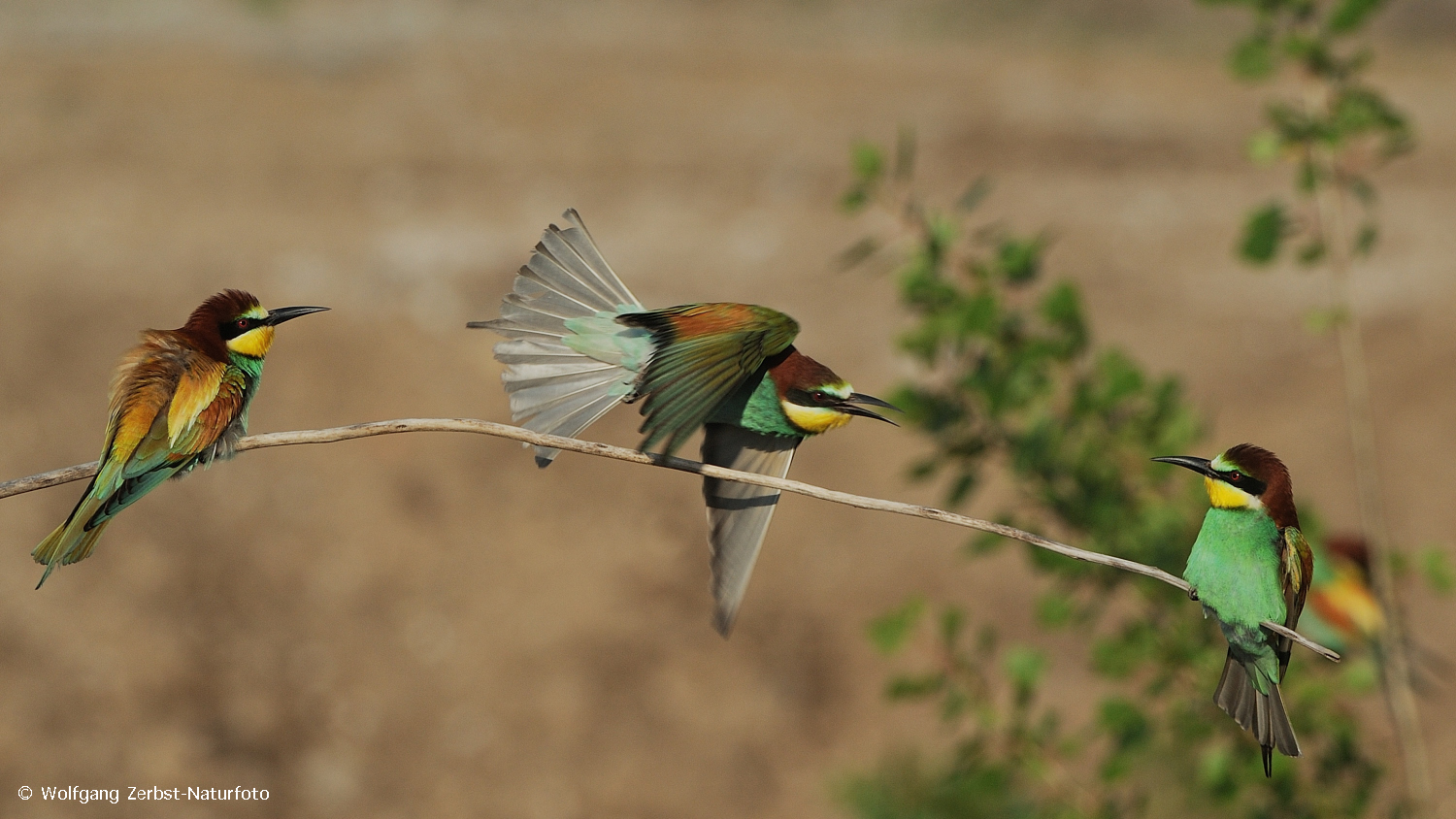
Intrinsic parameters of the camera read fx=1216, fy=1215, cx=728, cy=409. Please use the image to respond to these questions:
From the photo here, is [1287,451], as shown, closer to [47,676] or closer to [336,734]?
[336,734]

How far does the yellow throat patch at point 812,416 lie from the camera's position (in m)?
2.10

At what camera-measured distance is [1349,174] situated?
288 cm

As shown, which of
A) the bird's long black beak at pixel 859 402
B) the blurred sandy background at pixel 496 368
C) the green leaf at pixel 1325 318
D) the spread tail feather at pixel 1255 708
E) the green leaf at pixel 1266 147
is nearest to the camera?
the spread tail feather at pixel 1255 708

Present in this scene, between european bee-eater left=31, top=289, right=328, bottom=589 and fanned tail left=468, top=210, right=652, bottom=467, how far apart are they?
1.37 feet

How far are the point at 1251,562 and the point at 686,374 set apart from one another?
918 millimetres

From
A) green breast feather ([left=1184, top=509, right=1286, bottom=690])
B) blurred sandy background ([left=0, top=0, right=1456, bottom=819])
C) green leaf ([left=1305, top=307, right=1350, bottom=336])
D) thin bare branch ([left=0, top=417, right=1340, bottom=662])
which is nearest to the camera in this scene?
thin bare branch ([left=0, top=417, right=1340, bottom=662])

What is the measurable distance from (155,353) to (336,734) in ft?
18.4

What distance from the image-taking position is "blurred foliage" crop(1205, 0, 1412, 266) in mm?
2744

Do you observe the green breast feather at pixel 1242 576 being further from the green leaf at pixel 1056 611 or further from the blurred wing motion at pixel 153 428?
the blurred wing motion at pixel 153 428

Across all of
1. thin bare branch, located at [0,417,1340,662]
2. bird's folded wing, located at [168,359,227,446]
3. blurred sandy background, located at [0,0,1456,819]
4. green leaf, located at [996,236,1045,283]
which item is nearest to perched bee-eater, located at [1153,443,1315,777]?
thin bare branch, located at [0,417,1340,662]

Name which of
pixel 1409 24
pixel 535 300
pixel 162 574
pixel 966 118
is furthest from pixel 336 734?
pixel 1409 24

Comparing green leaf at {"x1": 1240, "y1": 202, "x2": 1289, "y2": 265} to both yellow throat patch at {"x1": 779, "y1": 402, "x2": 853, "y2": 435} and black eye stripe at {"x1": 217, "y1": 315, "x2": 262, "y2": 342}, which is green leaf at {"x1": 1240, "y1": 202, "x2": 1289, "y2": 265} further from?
black eye stripe at {"x1": 217, "y1": 315, "x2": 262, "y2": 342}

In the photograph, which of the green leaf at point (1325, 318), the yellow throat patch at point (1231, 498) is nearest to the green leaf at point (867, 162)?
the green leaf at point (1325, 318)

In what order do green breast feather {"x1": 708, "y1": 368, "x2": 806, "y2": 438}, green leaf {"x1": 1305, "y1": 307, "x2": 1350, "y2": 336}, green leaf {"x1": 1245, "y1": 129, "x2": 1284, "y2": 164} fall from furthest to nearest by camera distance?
green leaf {"x1": 1245, "y1": 129, "x2": 1284, "y2": 164}
green leaf {"x1": 1305, "y1": 307, "x2": 1350, "y2": 336}
green breast feather {"x1": 708, "y1": 368, "x2": 806, "y2": 438}
